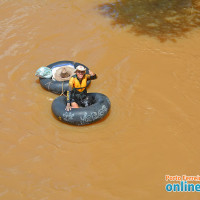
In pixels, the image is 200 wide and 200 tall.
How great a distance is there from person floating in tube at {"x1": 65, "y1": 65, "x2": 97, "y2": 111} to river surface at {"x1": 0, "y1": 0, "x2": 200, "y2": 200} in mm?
606

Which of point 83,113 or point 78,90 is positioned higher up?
point 78,90

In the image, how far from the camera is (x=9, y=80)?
7.29 m

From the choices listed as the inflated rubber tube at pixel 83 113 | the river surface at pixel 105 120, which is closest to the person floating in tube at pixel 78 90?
the inflated rubber tube at pixel 83 113

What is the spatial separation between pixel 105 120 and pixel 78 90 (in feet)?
3.05

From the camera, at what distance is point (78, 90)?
596 cm

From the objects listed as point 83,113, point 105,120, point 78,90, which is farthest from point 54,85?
point 105,120

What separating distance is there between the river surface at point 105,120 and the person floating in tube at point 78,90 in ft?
1.99

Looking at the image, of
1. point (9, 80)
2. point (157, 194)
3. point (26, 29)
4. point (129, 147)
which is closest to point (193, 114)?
point (129, 147)

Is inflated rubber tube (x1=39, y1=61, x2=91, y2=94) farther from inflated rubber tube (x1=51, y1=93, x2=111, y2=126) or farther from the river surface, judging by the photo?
inflated rubber tube (x1=51, y1=93, x2=111, y2=126)

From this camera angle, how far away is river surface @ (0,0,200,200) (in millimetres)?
4590

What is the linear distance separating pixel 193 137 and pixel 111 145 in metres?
1.75

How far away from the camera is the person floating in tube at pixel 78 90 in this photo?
5.75 m

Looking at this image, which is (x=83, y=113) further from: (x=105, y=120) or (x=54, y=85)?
(x=54, y=85)

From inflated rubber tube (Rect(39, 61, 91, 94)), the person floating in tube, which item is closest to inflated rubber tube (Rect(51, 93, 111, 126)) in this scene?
the person floating in tube
